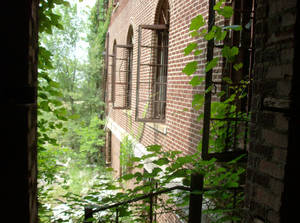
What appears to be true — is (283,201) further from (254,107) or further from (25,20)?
(25,20)

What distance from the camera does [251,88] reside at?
354 cm

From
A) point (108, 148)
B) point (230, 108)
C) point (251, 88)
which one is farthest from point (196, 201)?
point (108, 148)

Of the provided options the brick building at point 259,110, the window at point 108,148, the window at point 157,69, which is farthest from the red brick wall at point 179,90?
the window at point 108,148

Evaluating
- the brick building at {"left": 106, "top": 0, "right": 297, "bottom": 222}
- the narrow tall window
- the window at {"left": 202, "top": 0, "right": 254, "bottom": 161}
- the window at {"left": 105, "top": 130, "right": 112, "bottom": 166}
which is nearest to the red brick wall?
the brick building at {"left": 106, "top": 0, "right": 297, "bottom": 222}

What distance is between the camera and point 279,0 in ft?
4.88

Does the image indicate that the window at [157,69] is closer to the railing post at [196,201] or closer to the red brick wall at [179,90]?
the red brick wall at [179,90]

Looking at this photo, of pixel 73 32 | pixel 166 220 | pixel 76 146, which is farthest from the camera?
pixel 73 32

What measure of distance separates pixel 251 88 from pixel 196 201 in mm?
1843

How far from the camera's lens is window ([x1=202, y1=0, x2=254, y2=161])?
10.2 ft

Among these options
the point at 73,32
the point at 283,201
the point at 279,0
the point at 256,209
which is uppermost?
the point at 73,32

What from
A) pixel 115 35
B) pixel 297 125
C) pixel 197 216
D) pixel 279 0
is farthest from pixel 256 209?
pixel 115 35

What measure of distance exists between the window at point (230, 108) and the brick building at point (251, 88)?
2.1 inches

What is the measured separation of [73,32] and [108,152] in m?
10.8

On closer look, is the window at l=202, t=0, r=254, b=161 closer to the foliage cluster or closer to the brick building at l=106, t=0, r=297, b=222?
the brick building at l=106, t=0, r=297, b=222
